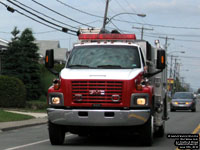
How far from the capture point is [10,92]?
34562 mm

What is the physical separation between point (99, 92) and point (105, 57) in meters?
1.46

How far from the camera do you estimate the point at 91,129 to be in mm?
13297

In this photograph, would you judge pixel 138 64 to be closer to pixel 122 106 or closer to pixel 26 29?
pixel 122 106

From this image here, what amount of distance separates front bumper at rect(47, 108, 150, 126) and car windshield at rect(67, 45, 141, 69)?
1442 millimetres

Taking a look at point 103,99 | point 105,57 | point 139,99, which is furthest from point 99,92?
point 105,57

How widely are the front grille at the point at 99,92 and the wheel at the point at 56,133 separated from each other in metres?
1.00

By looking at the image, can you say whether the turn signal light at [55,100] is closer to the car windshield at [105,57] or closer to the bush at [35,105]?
the car windshield at [105,57]

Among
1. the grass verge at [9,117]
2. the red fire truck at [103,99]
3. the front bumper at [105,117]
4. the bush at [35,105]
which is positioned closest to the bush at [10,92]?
the bush at [35,105]

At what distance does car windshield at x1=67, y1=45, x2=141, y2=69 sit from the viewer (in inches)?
550

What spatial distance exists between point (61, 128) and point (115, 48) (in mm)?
2517

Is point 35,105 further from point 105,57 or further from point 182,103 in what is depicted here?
point 105,57

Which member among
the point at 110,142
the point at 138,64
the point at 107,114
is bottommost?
the point at 110,142

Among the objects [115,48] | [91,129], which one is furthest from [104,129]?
[115,48]

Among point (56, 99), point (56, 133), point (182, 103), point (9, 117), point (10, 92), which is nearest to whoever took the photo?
point (56, 99)
